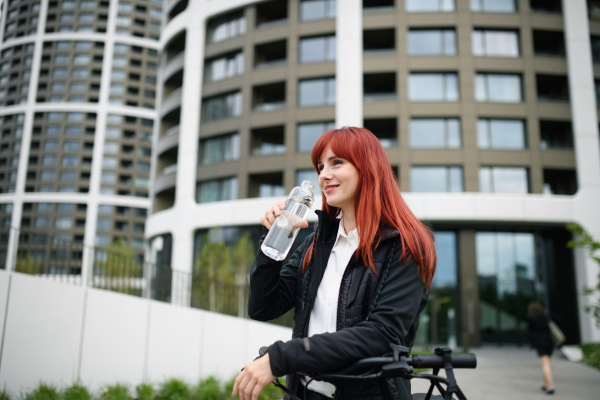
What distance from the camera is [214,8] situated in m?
29.6

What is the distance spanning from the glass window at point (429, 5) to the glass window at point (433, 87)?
13.0 feet

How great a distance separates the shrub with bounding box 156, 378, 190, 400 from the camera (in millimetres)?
8711

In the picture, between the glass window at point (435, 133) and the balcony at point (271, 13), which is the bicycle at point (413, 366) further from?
the balcony at point (271, 13)

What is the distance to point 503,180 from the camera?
2425 cm

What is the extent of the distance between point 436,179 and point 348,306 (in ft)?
78.4

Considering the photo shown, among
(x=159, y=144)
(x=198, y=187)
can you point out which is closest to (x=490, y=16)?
(x=198, y=187)

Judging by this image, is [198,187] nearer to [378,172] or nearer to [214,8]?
[214,8]

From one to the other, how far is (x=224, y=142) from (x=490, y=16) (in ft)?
57.1

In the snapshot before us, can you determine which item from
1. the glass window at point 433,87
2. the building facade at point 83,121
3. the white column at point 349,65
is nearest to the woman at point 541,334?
the white column at point 349,65

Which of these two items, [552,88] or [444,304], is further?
[552,88]

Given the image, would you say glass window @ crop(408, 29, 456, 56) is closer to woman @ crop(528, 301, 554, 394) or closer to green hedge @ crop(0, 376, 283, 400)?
woman @ crop(528, 301, 554, 394)

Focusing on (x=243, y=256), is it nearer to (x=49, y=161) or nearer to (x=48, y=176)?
Result: (x=48, y=176)

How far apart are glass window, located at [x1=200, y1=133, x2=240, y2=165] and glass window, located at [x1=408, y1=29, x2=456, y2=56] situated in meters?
11.8

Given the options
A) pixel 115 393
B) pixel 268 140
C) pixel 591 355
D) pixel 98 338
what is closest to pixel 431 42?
pixel 268 140
